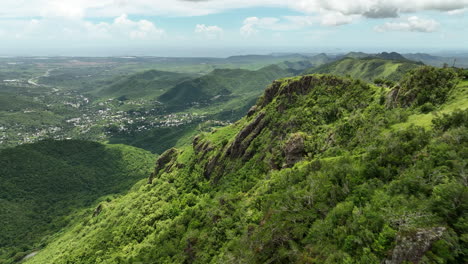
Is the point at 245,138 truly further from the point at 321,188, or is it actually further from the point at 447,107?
the point at 447,107

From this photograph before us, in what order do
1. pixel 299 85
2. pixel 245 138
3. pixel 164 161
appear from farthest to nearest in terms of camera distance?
pixel 164 161 < pixel 299 85 < pixel 245 138

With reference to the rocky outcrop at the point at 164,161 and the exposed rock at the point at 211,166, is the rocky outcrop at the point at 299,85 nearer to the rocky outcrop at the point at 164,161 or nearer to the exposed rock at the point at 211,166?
the exposed rock at the point at 211,166

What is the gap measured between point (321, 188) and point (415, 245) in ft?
58.9

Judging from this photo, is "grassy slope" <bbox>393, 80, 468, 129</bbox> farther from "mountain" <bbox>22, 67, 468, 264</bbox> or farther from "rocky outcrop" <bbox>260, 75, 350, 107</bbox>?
"rocky outcrop" <bbox>260, 75, 350, 107</bbox>

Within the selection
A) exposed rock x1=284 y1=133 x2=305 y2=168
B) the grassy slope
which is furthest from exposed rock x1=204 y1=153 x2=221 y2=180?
the grassy slope

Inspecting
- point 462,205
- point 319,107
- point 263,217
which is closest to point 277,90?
point 319,107

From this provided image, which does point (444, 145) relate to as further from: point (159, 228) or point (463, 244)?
point (159, 228)

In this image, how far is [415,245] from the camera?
74.4 feet

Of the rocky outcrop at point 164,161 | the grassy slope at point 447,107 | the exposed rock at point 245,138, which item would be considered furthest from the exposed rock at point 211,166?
the grassy slope at point 447,107

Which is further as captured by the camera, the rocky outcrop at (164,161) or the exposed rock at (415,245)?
the rocky outcrop at (164,161)

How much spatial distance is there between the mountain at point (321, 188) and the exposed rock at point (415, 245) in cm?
9

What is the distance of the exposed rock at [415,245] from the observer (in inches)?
878

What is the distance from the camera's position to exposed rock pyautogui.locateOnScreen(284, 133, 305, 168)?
2495 inches

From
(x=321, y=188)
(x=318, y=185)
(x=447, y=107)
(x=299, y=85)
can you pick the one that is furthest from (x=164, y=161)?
(x=447, y=107)
